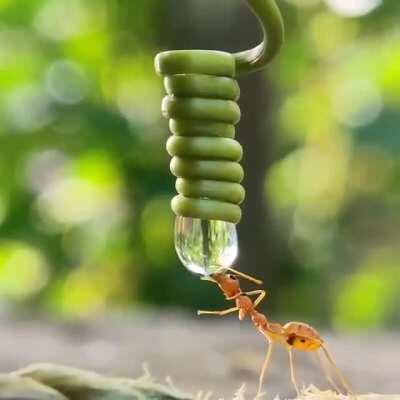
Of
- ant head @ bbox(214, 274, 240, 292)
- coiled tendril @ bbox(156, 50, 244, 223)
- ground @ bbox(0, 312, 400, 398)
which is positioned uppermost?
ground @ bbox(0, 312, 400, 398)

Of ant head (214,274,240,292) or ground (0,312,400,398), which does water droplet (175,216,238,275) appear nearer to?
ant head (214,274,240,292)

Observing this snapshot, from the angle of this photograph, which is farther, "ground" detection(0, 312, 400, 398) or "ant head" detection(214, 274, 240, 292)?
"ground" detection(0, 312, 400, 398)

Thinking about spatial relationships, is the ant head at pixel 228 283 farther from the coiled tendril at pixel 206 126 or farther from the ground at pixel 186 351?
the ground at pixel 186 351

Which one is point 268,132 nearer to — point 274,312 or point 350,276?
point 274,312

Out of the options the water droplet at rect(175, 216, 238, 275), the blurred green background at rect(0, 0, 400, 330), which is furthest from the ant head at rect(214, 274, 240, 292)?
the blurred green background at rect(0, 0, 400, 330)

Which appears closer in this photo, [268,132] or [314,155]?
[268,132]

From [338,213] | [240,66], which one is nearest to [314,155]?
[338,213]

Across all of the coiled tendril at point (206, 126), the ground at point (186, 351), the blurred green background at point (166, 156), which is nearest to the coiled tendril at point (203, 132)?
the coiled tendril at point (206, 126)
